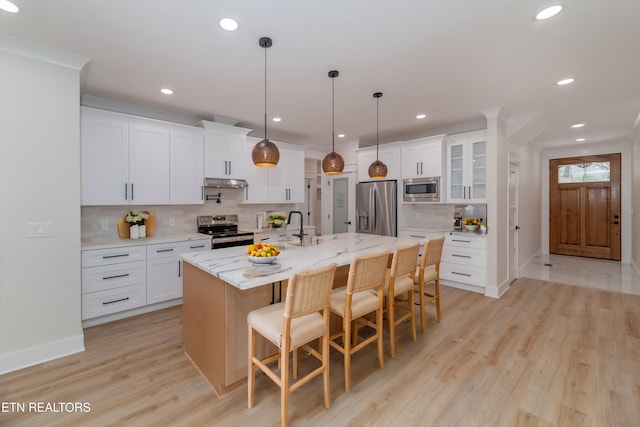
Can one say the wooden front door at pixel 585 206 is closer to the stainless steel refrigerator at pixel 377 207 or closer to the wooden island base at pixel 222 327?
the stainless steel refrigerator at pixel 377 207

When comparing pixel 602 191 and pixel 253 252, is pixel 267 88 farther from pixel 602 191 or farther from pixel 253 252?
pixel 602 191

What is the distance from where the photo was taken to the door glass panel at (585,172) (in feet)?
21.9

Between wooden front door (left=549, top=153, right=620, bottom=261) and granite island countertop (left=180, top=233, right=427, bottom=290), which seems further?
wooden front door (left=549, top=153, right=620, bottom=261)

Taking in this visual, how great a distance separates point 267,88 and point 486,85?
2489 mm

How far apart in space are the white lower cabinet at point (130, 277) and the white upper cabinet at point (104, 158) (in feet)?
2.23

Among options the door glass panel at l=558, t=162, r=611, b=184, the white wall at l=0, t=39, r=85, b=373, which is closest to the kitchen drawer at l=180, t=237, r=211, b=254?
the white wall at l=0, t=39, r=85, b=373

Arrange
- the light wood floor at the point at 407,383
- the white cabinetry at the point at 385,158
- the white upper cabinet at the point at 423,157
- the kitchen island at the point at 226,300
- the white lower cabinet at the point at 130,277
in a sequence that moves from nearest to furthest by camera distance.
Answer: the light wood floor at the point at 407,383, the kitchen island at the point at 226,300, the white lower cabinet at the point at 130,277, the white upper cabinet at the point at 423,157, the white cabinetry at the point at 385,158

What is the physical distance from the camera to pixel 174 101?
3.84 meters

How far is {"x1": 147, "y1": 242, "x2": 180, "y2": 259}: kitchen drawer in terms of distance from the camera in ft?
11.9

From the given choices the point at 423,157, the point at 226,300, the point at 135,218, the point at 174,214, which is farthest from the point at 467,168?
the point at 135,218

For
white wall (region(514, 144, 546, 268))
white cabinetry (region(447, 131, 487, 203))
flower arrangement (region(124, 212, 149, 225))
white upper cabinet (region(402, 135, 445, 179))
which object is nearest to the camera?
flower arrangement (region(124, 212, 149, 225))

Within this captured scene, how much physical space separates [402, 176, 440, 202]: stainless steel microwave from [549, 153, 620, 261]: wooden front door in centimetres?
459

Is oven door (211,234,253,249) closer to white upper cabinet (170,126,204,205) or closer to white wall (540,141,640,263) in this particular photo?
white upper cabinet (170,126,204,205)

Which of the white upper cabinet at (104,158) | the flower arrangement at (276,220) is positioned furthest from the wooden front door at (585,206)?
the white upper cabinet at (104,158)
